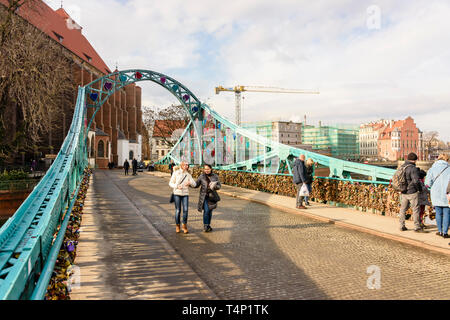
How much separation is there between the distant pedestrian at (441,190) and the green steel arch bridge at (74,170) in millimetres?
2783

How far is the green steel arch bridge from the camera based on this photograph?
3.03 m

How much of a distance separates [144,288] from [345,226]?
5443 mm

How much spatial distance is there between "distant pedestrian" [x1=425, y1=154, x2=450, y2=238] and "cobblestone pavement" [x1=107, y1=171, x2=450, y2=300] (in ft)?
3.74

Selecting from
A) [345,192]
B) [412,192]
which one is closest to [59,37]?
[345,192]

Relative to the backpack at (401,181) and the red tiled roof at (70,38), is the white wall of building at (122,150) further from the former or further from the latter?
the backpack at (401,181)

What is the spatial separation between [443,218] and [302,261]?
139 inches

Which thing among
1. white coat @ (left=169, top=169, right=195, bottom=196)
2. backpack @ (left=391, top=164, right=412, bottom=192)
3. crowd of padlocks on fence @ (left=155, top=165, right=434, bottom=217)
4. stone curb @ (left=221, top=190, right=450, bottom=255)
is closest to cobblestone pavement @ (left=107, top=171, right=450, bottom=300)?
stone curb @ (left=221, top=190, right=450, bottom=255)

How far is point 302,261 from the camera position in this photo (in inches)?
209

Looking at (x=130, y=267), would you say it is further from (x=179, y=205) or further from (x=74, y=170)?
(x=74, y=170)

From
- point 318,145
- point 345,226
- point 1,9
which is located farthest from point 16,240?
point 318,145

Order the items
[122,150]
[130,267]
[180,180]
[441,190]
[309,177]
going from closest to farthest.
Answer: [130,267]
[441,190]
[180,180]
[309,177]
[122,150]

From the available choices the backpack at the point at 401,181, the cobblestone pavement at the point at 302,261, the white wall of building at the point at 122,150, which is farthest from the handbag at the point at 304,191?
the white wall of building at the point at 122,150

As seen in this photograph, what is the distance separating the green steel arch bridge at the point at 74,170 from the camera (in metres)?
3.03

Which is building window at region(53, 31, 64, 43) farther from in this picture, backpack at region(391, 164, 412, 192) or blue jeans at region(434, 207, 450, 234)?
blue jeans at region(434, 207, 450, 234)
